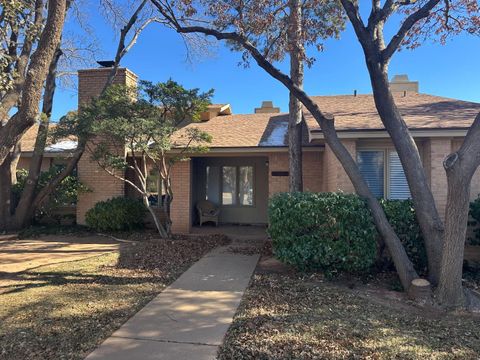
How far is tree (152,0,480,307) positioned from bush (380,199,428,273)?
45 cm

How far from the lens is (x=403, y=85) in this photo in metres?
14.1

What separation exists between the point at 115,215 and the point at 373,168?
7.48m

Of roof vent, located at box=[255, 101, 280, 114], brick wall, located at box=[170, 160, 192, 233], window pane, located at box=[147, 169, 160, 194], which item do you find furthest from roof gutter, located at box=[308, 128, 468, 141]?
roof vent, located at box=[255, 101, 280, 114]

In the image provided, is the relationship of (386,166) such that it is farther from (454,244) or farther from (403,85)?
(403,85)

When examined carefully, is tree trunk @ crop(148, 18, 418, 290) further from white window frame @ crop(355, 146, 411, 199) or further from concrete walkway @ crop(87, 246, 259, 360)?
concrete walkway @ crop(87, 246, 259, 360)

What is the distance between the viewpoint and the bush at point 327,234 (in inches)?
244

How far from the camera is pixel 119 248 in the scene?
9.22m

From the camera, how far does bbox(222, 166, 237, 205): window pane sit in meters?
14.3

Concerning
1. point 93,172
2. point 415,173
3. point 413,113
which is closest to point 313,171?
point 413,113

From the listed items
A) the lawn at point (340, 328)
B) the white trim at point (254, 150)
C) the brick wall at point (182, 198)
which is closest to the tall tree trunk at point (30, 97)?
the lawn at point (340, 328)

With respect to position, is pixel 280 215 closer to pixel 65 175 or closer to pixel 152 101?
pixel 152 101

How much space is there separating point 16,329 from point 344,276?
5.04m

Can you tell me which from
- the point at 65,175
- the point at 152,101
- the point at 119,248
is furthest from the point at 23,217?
the point at 152,101

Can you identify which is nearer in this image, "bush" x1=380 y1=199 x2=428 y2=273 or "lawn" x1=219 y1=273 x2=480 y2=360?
"lawn" x1=219 y1=273 x2=480 y2=360
